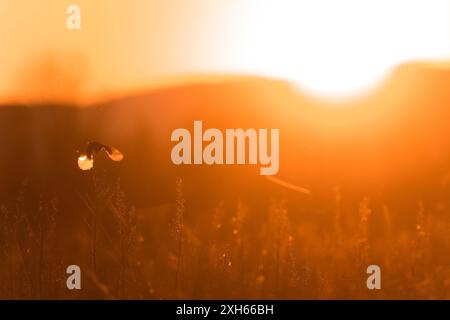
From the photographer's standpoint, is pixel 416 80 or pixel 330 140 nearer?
pixel 330 140

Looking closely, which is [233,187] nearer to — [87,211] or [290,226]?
[290,226]

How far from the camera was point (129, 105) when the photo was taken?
5.50 metres

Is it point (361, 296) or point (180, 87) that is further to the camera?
point (180, 87)

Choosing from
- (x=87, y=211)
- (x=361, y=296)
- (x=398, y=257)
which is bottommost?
(x=361, y=296)

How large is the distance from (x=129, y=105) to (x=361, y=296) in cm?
256

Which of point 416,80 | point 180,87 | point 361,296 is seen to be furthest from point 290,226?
point 416,80

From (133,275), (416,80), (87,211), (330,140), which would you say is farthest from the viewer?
(416,80)

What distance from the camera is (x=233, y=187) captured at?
5133mm

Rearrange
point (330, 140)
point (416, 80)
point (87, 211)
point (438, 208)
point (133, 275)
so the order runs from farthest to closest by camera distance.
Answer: point (416, 80)
point (330, 140)
point (438, 208)
point (87, 211)
point (133, 275)

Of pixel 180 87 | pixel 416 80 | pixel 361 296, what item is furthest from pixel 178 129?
pixel 416 80

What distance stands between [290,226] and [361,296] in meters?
0.69

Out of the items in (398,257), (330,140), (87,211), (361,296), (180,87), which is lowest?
(361,296)

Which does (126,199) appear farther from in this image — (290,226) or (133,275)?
(290,226)

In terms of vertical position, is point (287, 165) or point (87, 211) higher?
point (287, 165)
